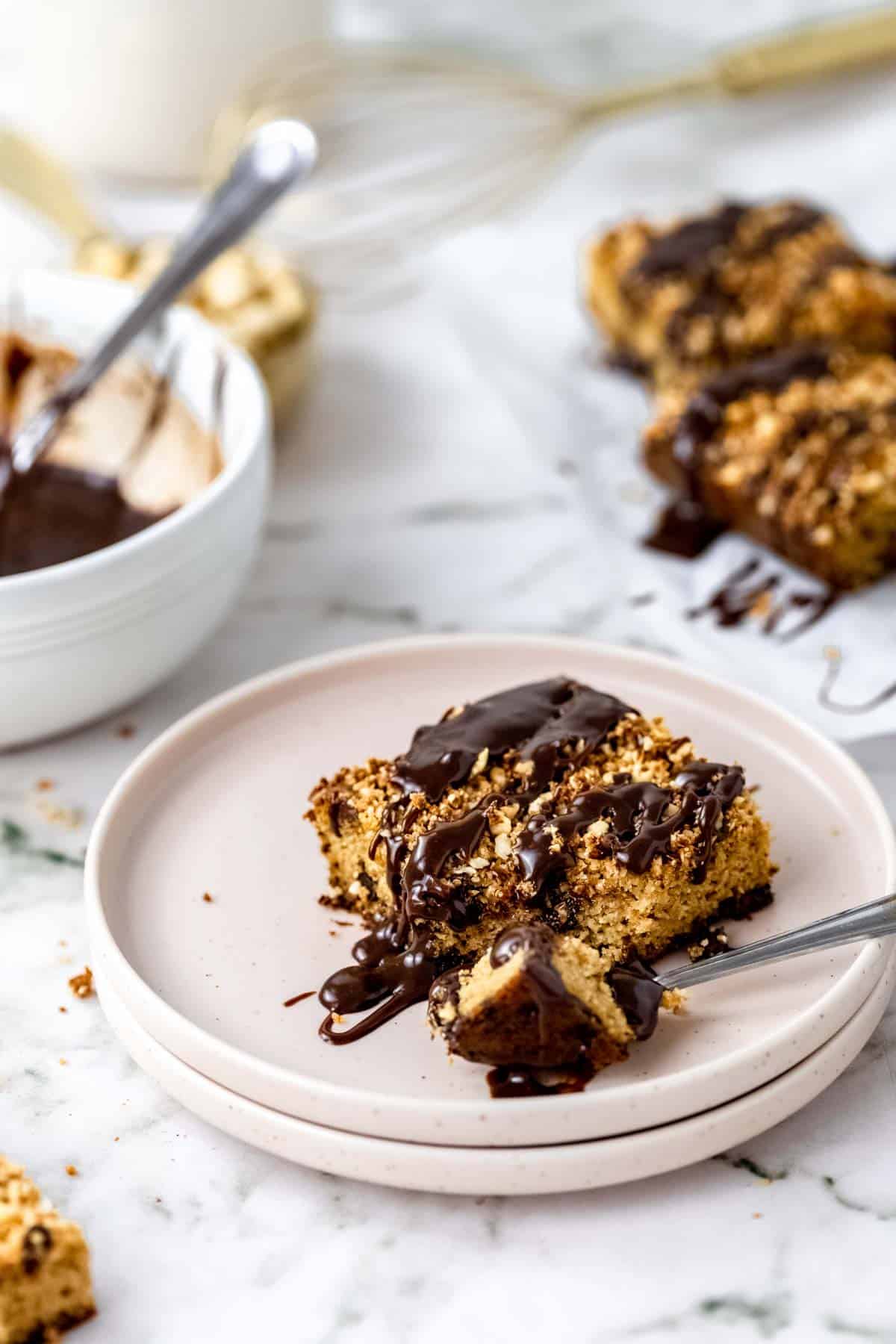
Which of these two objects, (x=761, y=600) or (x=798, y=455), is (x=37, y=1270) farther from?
(x=798, y=455)

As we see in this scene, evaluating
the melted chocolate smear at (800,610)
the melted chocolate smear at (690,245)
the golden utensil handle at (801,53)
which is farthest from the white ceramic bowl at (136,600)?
the golden utensil handle at (801,53)

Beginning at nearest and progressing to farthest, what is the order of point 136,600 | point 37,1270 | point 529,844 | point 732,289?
point 37,1270, point 529,844, point 136,600, point 732,289

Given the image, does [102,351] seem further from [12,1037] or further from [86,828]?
[12,1037]

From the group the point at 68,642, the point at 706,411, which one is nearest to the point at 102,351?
the point at 68,642

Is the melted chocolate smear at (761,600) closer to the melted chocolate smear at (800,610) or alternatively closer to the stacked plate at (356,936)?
the melted chocolate smear at (800,610)

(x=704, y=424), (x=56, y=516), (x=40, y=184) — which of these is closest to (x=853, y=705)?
(x=704, y=424)

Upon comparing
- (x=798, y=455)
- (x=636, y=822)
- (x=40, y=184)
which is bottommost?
(x=798, y=455)

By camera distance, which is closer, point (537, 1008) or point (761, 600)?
point (537, 1008)
